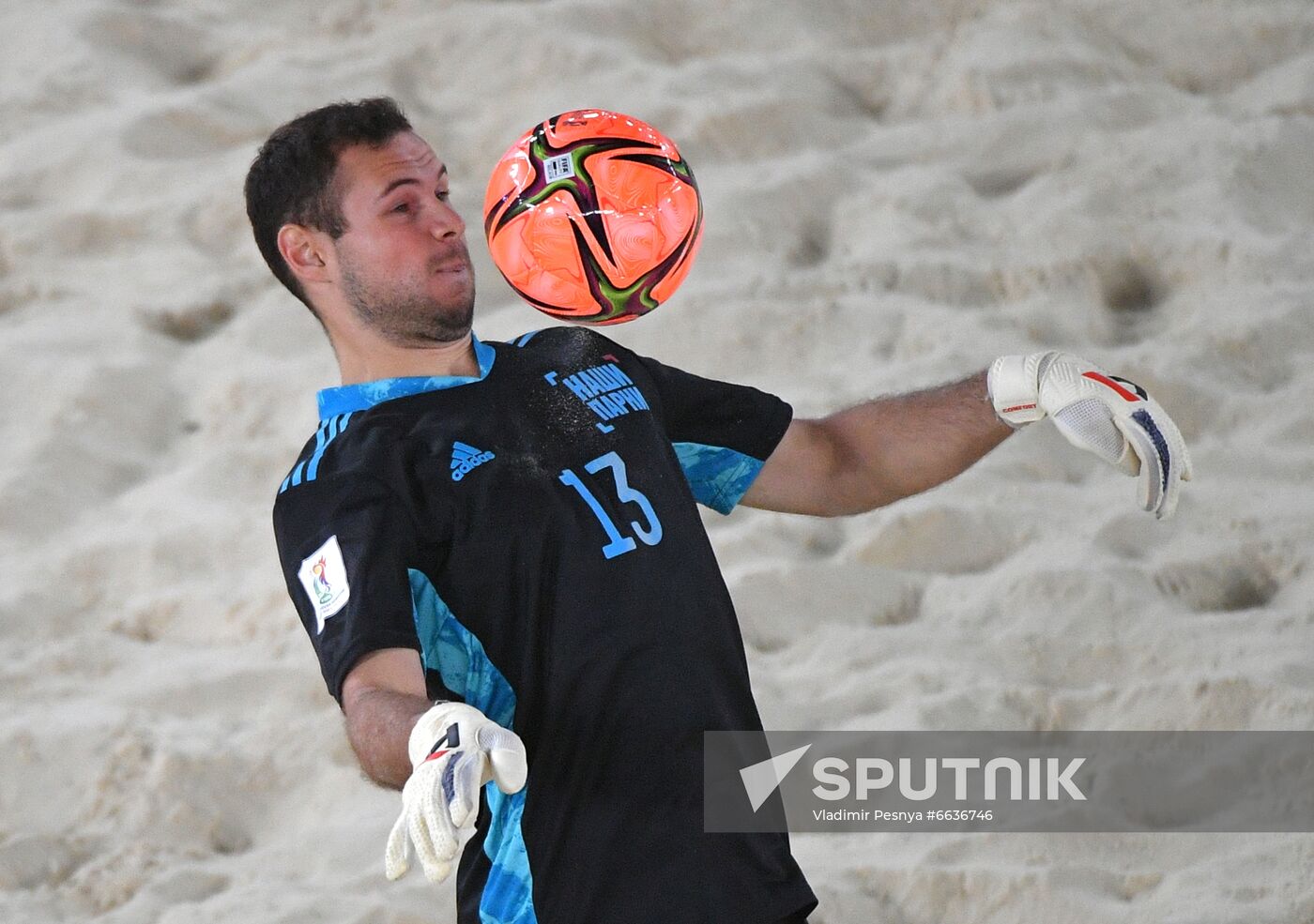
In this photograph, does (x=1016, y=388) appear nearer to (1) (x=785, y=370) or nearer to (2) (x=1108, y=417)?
(2) (x=1108, y=417)

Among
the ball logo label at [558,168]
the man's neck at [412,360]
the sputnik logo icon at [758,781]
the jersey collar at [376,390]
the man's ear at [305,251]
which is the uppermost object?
the ball logo label at [558,168]

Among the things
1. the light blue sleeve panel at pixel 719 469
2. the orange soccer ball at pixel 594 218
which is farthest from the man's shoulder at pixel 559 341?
the light blue sleeve panel at pixel 719 469

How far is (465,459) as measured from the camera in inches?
75.2

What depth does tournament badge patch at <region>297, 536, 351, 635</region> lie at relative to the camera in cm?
181

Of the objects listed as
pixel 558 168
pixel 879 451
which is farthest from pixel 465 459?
pixel 879 451

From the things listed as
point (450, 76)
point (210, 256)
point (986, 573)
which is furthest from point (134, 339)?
point (986, 573)

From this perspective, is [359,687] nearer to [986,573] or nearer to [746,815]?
[746,815]

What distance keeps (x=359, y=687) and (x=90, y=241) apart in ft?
8.13

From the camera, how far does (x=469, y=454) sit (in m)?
1.92

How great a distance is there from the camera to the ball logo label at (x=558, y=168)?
212cm

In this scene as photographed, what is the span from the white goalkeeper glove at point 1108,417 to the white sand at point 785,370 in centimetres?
73

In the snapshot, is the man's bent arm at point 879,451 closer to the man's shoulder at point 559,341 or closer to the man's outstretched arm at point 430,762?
the man's shoulder at point 559,341

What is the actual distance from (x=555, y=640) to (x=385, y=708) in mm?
242

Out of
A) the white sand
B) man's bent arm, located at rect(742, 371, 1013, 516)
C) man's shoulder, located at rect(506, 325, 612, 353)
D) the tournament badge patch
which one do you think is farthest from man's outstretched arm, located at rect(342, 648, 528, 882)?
the white sand
